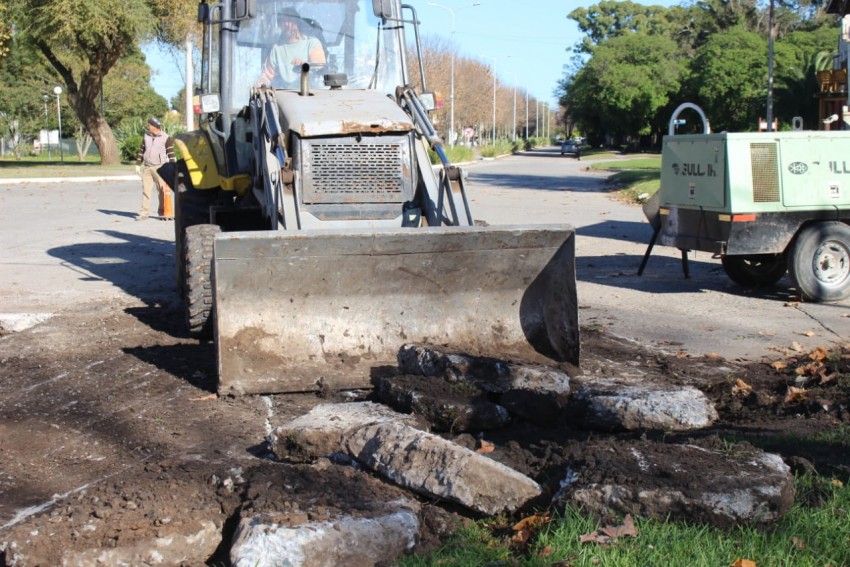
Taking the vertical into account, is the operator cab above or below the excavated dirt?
above

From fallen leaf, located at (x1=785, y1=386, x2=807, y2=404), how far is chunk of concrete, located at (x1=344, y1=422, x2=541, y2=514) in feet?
8.60

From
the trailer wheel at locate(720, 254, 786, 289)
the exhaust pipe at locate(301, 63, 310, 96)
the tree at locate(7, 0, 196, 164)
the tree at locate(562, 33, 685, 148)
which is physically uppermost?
the tree at locate(562, 33, 685, 148)

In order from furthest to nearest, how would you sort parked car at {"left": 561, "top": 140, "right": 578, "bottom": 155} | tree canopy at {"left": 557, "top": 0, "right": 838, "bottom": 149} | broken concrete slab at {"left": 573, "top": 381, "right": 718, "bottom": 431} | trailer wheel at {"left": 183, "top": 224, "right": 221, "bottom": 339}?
1. parked car at {"left": 561, "top": 140, "right": 578, "bottom": 155}
2. tree canopy at {"left": 557, "top": 0, "right": 838, "bottom": 149}
3. trailer wheel at {"left": 183, "top": 224, "right": 221, "bottom": 339}
4. broken concrete slab at {"left": 573, "top": 381, "right": 718, "bottom": 431}

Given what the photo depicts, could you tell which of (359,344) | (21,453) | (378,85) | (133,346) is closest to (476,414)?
(359,344)

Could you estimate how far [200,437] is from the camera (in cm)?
614

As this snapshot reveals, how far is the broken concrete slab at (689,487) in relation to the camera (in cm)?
440

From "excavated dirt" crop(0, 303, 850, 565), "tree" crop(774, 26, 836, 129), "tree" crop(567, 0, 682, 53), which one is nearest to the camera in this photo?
"excavated dirt" crop(0, 303, 850, 565)

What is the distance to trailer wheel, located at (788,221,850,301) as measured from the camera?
35.6ft

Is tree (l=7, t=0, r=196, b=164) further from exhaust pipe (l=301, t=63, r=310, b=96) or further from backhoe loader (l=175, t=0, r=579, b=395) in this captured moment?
exhaust pipe (l=301, t=63, r=310, b=96)

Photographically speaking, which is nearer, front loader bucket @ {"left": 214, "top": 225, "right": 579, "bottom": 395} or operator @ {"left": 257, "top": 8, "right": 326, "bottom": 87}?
front loader bucket @ {"left": 214, "top": 225, "right": 579, "bottom": 395}

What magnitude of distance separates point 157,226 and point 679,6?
95.5 metres

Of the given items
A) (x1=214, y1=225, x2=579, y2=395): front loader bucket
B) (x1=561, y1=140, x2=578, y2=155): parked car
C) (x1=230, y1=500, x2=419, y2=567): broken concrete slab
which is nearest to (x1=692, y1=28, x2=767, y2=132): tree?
(x1=561, y1=140, x2=578, y2=155): parked car

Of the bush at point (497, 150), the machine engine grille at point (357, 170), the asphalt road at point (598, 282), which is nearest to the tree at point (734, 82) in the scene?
the bush at point (497, 150)

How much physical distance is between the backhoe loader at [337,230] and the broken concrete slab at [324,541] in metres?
2.79
